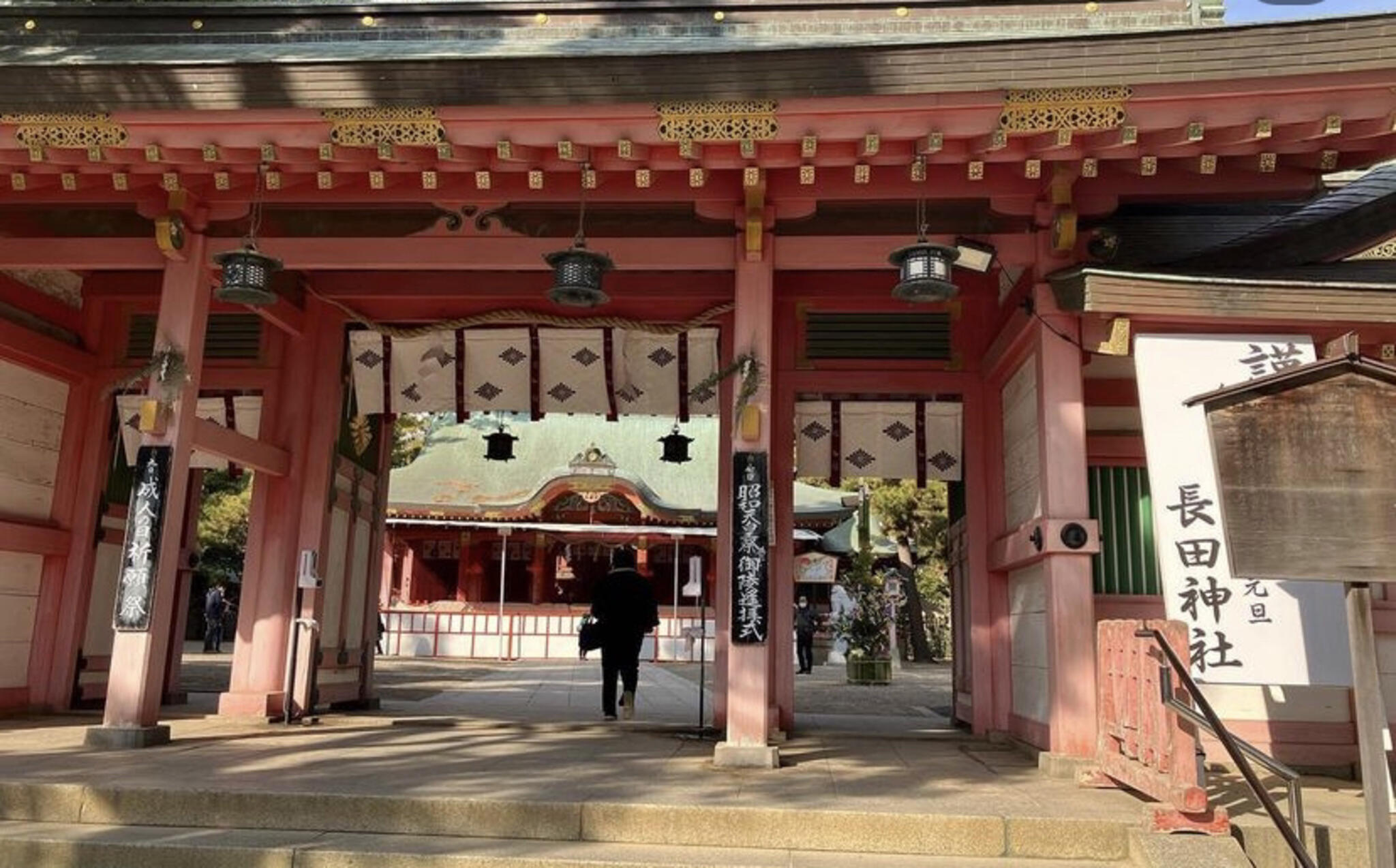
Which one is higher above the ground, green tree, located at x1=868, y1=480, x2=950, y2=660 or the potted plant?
green tree, located at x1=868, y1=480, x2=950, y2=660

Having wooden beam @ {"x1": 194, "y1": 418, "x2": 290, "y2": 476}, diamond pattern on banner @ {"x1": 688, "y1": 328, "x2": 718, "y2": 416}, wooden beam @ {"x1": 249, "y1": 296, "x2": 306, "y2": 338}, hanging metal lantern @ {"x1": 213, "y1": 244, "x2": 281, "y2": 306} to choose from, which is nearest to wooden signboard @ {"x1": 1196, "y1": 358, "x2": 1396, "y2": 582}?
diamond pattern on banner @ {"x1": 688, "y1": 328, "x2": 718, "y2": 416}

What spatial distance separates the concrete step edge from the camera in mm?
4547

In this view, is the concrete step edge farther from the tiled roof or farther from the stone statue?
the stone statue

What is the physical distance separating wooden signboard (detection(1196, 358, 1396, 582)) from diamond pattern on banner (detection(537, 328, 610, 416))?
19.0 ft

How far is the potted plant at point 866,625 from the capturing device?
56.9ft

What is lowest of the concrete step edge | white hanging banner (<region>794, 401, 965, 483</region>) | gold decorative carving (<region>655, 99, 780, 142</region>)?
the concrete step edge

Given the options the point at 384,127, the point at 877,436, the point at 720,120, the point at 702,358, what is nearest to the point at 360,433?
the point at 702,358

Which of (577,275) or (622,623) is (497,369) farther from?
(577,275)

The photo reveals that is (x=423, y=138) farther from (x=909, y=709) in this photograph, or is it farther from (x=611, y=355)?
(x=909, y=709)

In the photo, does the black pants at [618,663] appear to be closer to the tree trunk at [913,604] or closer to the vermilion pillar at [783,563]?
the vermilion pillar at [783,563]

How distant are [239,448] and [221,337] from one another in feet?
6.05

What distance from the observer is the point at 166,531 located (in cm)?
661

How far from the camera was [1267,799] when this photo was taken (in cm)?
406

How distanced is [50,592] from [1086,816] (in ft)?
27.9
